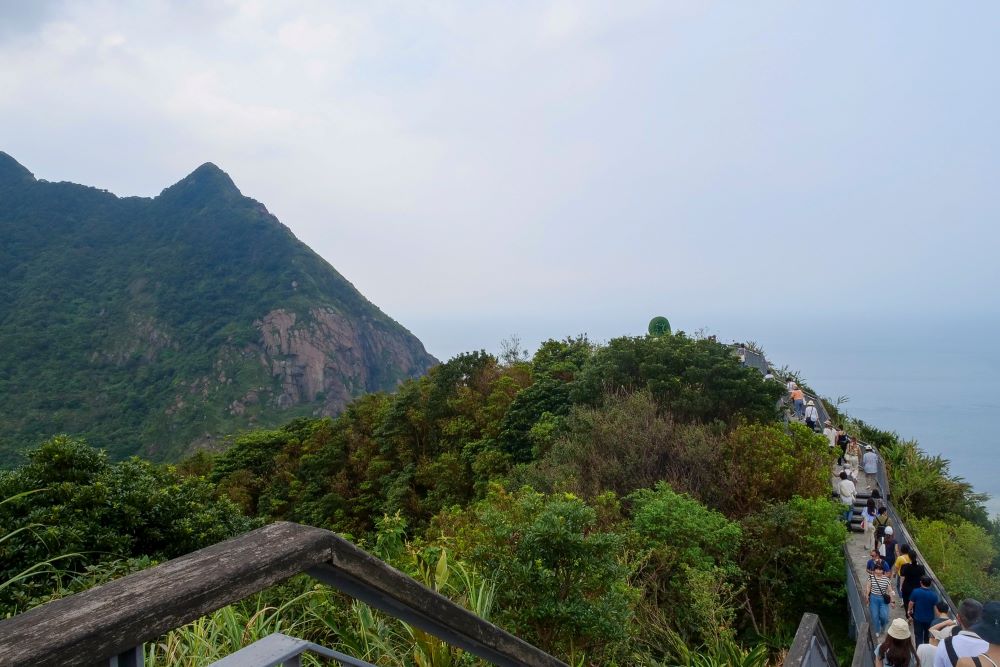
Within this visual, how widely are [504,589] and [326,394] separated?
57125 millimetres

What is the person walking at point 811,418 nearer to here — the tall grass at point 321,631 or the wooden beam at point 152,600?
the tall grass at point 321,631

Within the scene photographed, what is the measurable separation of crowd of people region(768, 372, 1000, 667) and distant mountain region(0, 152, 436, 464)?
128 feet

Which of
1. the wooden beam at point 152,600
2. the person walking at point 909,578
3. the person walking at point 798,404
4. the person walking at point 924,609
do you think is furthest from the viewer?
the person walking at point 798,404

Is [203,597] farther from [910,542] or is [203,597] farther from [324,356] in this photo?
[324,356]

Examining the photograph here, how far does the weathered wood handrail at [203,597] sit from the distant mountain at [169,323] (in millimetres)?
40939

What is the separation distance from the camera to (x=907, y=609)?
26.0 feet

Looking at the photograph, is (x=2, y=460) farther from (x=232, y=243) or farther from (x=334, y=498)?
(x=232, y=243)

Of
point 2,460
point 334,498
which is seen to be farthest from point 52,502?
point 2,460

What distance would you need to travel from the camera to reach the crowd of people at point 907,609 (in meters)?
4.46

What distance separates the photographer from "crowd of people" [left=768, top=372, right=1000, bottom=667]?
14.6 feet

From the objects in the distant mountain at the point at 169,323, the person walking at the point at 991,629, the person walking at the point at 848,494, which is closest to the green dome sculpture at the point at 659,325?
the person walking at the point at 848,494

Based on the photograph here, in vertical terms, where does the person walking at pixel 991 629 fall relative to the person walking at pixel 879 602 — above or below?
above

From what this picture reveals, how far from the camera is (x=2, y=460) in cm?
3203

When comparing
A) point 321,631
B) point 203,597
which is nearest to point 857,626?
point 321,631
